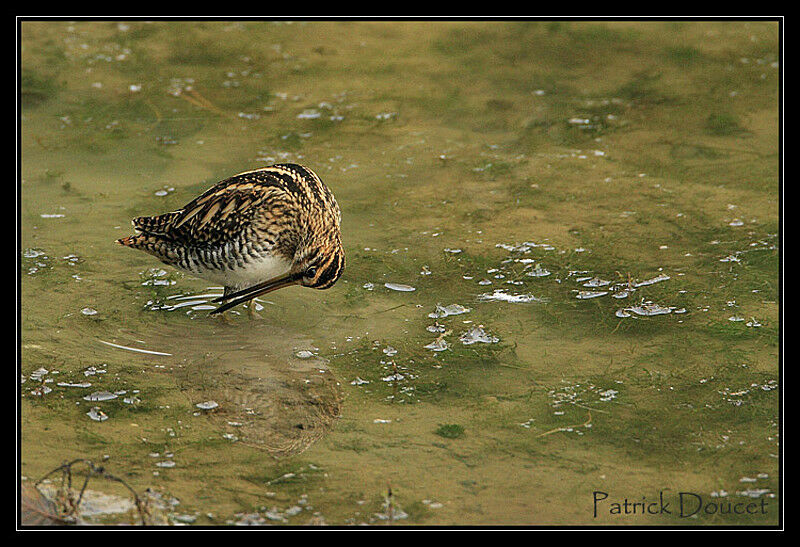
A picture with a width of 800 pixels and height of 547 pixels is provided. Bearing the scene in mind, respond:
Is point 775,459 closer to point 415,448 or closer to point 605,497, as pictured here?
point 605,497

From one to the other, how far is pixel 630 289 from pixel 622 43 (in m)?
6.43

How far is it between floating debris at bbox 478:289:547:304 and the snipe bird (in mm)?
1298

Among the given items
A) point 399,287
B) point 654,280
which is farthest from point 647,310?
point 399,287

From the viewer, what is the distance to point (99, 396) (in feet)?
21.1

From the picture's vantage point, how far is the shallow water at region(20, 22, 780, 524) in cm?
579

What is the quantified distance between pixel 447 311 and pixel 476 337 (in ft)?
1.46

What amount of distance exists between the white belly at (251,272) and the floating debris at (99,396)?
4.11 feet

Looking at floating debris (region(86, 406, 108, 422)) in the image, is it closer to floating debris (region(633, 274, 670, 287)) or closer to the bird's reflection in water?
the bird's reflection in water

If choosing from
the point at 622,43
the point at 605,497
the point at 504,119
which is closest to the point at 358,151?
the point at 504,119

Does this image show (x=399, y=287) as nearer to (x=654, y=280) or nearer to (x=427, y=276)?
(x=427, y=276)

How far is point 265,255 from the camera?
717 cm

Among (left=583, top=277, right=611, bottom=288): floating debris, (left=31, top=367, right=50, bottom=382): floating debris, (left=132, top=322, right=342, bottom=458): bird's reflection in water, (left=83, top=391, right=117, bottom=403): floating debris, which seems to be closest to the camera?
(left=132, top=322, right=342, bottom=458): bird's reflection in water

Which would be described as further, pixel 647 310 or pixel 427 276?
pixel 427 276

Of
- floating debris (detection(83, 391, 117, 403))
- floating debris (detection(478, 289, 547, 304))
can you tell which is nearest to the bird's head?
floating debris (detection(478, 289, 547, 304))
